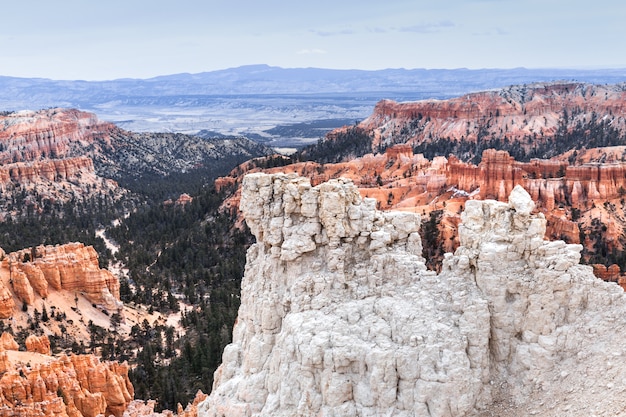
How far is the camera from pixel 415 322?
1334cm

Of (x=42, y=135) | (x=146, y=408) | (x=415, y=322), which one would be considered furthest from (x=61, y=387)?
(x=42, y=135)

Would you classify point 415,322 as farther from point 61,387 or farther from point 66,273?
point 66,273

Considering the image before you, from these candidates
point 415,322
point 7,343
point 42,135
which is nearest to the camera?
point 415,322

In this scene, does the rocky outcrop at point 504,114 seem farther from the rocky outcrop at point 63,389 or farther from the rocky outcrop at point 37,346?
the rocky outcrop at point 63,389

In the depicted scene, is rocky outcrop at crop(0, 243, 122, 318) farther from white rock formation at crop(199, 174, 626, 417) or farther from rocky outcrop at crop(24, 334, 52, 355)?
white rock formation at crop(199, 174, 626, 417)

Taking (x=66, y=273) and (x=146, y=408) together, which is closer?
(x=146, y=408)

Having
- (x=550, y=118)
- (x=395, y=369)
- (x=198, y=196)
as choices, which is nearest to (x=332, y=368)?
(x=395, y=369)

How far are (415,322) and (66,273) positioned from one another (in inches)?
1751

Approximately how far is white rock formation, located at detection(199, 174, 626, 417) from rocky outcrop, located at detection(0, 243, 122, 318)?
122 ft

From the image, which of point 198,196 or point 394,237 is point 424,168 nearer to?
point 198,196

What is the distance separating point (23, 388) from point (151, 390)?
10.3m

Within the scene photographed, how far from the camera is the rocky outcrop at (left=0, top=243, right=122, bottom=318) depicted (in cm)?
4825

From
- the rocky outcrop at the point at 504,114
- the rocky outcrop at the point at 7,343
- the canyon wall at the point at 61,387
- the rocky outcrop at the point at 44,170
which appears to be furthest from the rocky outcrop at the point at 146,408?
the rocky outcrop at the point at 504,114

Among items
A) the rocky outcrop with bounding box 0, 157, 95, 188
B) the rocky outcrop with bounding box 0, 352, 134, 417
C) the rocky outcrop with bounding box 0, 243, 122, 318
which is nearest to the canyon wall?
the rocky outcrop with bounding box 0, 352, 134, 417
